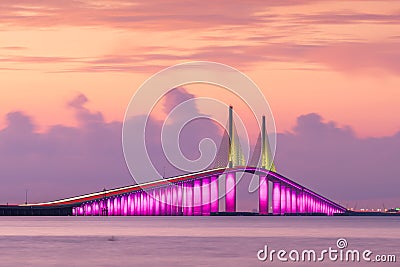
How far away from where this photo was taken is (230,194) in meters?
189

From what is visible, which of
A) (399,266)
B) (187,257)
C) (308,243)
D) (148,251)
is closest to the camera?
(399,266)

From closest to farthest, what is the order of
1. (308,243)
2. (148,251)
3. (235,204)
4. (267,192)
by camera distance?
(148,251) < (308,243) < (235,204) < (267,192)

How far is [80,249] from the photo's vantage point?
68.6 m

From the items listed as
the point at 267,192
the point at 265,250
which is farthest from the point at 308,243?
the point at 267,192

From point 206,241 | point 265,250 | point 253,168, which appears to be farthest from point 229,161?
point 265,250

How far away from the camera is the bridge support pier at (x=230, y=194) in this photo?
186 meters

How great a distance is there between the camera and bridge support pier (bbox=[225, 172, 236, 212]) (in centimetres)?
18612

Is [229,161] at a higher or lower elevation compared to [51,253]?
higher

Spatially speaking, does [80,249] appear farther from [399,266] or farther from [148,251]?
[399,266]

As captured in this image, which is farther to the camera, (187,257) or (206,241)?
(206,241)

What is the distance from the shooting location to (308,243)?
79500 mm

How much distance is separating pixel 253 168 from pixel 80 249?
128086 millimetres

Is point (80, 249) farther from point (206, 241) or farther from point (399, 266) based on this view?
point (399, 266)

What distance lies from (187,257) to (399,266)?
12.6 metres
